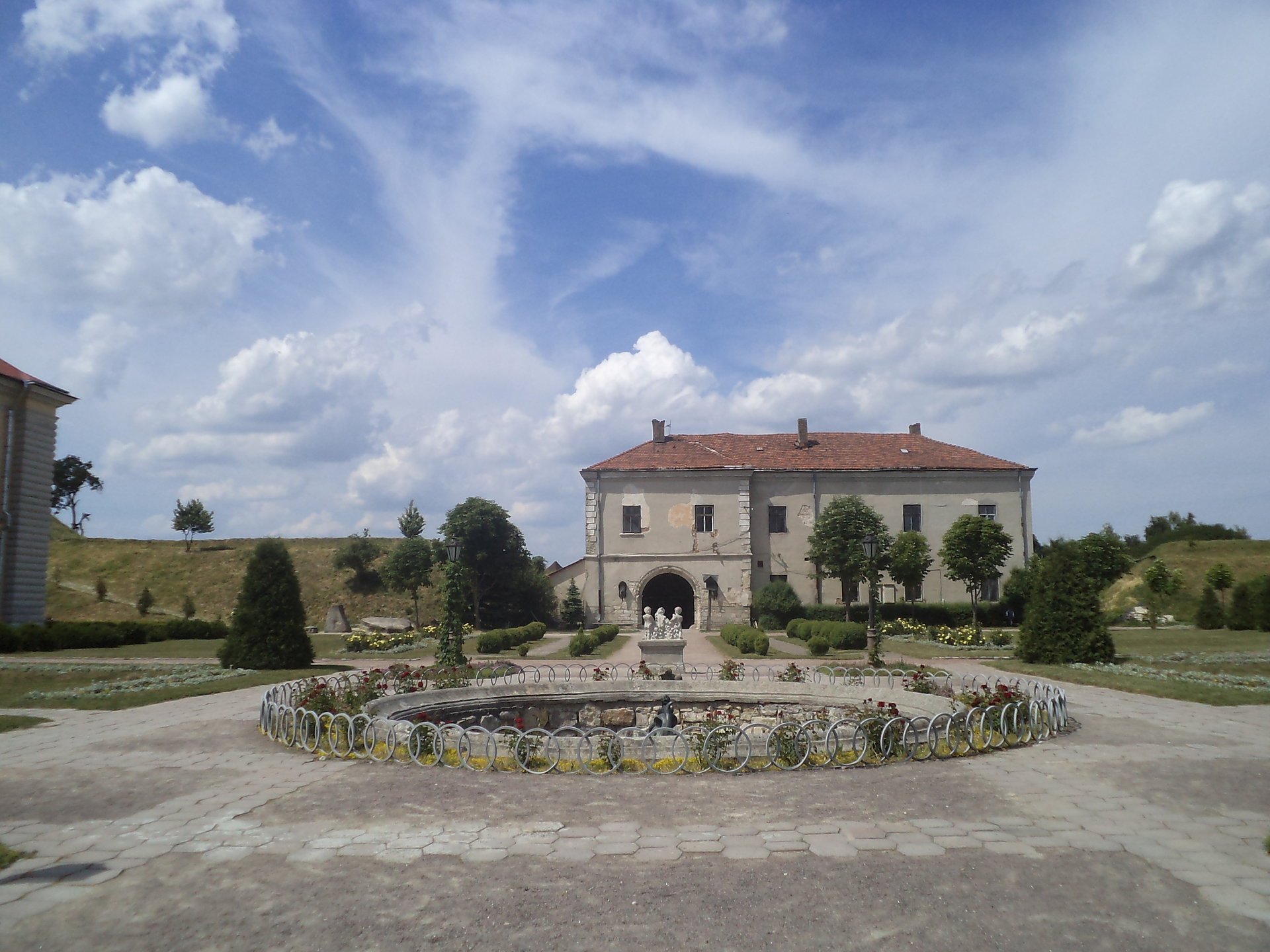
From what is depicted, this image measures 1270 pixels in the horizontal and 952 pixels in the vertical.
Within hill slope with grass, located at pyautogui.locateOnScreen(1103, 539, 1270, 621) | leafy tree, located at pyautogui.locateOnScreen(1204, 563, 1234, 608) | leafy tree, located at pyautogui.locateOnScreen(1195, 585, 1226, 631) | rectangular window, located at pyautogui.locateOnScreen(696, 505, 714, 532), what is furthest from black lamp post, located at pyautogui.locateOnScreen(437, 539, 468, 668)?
leafy tree, located at pyautogui.locateOnScreen(1204, 563, 1234, 608)

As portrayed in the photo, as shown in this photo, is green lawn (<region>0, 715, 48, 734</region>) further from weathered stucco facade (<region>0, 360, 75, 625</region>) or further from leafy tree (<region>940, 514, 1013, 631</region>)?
leafy tree (<region>940, 514, 1013, 631</region>)

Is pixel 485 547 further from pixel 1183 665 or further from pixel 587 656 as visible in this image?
pixel 1183 665

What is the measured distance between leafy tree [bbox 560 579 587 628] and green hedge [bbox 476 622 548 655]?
7.78 metres

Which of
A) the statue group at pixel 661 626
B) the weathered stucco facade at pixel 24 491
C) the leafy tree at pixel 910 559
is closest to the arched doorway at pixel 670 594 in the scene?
the leafy tree at pixel 910 559

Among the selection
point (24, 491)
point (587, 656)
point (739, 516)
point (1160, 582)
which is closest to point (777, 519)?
point (739, 516)

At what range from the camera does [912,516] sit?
37.9 m

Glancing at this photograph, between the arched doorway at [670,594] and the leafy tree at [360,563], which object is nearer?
the arched doorway at [670,594]

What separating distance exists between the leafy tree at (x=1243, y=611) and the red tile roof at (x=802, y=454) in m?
10.2

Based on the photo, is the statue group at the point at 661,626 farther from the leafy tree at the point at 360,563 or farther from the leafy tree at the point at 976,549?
the leafy tree at the point at 360,563

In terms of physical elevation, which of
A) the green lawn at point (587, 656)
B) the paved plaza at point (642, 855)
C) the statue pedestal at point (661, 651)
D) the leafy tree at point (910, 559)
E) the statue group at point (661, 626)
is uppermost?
the leafy tree at point (910, 559)

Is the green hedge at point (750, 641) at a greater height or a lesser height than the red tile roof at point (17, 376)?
lesser

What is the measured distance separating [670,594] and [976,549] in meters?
14.4

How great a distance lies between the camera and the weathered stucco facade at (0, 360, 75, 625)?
91.5 feet

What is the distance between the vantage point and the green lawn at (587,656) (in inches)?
877
